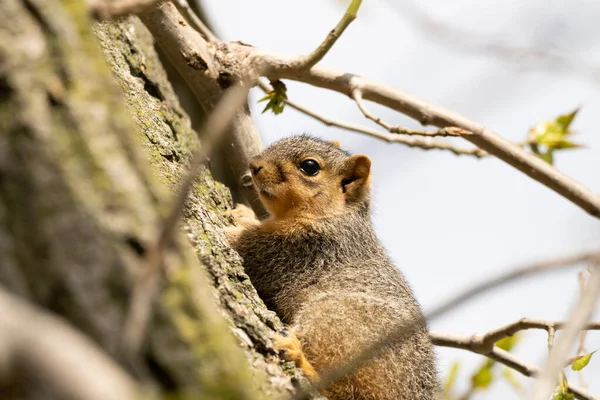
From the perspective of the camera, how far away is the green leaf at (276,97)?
4.96 meters

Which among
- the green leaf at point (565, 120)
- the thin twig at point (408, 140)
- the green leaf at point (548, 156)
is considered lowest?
the thin twig at point (408, 140)

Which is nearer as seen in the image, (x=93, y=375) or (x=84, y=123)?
(x=93, y=375)

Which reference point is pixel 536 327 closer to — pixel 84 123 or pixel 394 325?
pixel 394 325

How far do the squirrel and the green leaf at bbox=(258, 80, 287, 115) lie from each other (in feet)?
2.04

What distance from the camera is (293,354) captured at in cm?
357

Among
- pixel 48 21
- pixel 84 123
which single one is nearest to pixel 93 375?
pixel 84 123

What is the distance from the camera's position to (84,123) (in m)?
1.78

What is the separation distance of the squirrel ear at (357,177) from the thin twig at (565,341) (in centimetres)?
429

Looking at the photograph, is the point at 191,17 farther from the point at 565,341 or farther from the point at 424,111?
the point at 565,341

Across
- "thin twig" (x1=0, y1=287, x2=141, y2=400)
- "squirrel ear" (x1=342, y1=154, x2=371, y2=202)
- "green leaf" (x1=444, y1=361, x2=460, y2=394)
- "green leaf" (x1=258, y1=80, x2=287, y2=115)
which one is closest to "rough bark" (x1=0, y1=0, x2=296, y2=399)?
"thin twig" (x1=0, y1=287, x2=141, y2=400)

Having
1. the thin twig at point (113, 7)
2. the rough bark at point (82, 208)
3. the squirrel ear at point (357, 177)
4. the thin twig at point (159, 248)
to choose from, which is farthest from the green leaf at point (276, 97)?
the thin twig at point (159, 248)

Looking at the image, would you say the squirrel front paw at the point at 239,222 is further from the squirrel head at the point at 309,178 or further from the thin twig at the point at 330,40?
the thin twig at the point at 330,40

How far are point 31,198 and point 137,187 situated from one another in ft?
0.84

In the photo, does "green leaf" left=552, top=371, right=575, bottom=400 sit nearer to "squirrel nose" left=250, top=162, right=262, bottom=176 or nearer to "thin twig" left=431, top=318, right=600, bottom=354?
"thin twig" left=431, top=318, right=600, bottom=354
